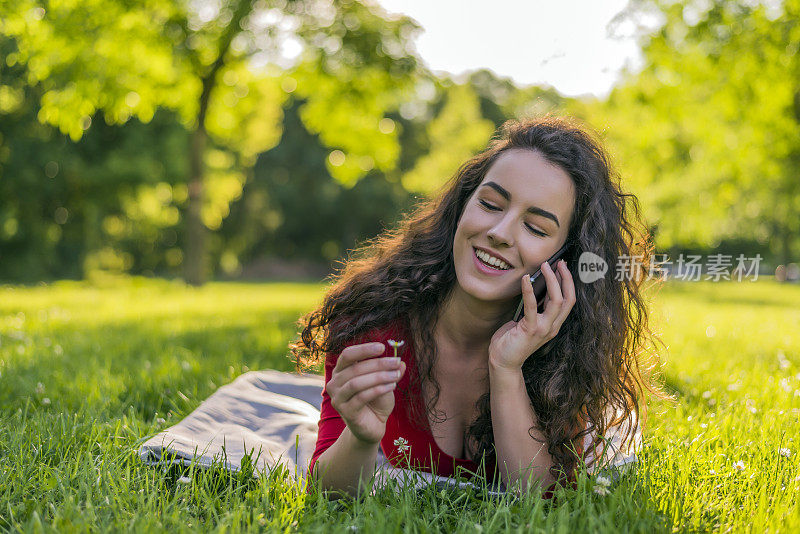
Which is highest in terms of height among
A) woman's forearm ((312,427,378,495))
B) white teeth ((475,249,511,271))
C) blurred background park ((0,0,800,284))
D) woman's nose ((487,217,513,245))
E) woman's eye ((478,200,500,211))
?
blurred background park ((0,0,800,284))

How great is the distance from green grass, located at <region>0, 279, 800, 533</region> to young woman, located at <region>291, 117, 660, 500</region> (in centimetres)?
25

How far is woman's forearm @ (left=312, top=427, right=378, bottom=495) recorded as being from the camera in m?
2.36

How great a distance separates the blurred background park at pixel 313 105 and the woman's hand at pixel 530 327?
1.10m

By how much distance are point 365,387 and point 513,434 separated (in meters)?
0.76

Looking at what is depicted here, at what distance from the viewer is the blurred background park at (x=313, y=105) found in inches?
403

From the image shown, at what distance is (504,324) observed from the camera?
287 cm

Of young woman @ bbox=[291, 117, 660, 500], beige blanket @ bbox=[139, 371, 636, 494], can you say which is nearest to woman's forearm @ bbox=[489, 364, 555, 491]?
young woman @ bbox=[291, 117, 660, 500]

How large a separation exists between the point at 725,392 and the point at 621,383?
163cm

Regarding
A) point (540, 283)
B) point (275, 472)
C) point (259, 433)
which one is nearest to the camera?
point (275, 472)

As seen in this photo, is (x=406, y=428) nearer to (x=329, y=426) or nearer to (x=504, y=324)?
(x=329, y=426)

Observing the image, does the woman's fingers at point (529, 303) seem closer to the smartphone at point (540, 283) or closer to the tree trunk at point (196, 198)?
the smartphone at point (540, 283)

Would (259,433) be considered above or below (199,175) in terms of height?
below

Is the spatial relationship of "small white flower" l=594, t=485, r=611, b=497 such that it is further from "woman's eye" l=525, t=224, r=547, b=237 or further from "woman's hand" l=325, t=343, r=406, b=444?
"woman's eye" l=525, t=224, r=547, b=237

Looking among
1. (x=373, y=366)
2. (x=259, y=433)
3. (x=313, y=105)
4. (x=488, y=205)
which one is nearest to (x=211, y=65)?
(x=313, y=105)
